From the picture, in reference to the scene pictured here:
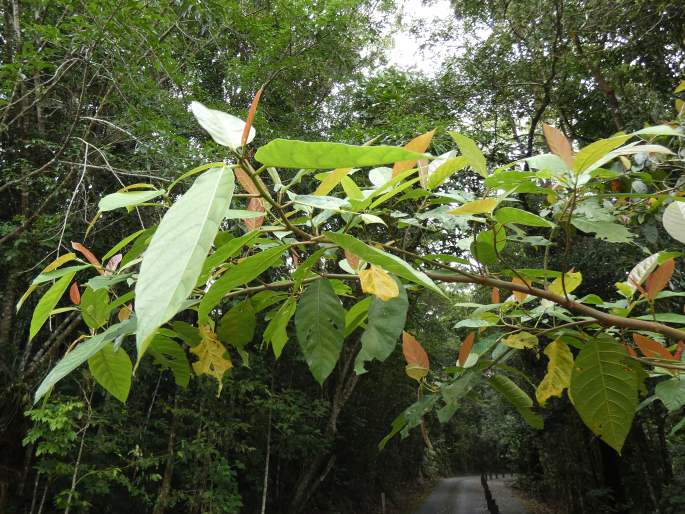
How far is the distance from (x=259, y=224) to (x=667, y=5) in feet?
12.2

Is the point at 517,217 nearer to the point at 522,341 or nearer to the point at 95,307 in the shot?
the point at 522,341

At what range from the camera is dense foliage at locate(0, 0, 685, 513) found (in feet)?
1.47

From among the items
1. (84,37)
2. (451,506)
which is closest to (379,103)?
(84,37)

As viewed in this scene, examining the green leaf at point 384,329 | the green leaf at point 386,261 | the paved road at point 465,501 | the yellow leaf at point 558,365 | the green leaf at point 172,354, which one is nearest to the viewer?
the green leaf at point 386,261

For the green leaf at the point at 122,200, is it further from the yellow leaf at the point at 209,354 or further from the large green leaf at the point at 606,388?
the large green leaf at the point at 606,388

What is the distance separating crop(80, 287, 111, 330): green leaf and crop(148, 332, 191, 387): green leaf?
0.07 m

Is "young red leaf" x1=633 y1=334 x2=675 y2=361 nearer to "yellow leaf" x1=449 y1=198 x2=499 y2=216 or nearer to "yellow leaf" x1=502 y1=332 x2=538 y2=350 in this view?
"yellow leaf" x1=502 y1=332 x2=538 y2=350

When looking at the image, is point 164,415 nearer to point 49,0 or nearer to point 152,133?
point 152,133

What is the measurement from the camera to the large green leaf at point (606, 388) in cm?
53

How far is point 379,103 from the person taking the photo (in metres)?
4.89

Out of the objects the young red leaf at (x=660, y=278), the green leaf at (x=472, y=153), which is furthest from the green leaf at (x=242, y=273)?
the young red leaf at (x=660, y=278)

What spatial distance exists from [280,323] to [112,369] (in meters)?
0.20

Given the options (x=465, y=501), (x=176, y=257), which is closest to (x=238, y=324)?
(x=176, y=257)

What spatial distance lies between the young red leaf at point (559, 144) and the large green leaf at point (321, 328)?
303 mm
